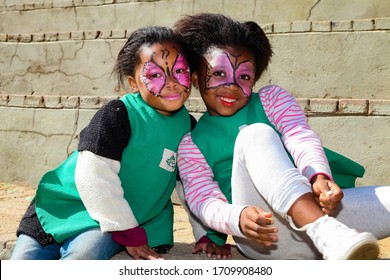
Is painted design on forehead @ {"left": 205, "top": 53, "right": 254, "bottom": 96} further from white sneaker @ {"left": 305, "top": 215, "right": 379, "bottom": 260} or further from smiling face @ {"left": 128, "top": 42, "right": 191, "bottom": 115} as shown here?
white sneaker @ {"left": 305, "top": 215, "right": 379, "bottom": 260}

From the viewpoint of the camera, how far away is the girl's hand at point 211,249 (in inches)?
95.0

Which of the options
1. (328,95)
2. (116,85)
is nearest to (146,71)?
(328,95)

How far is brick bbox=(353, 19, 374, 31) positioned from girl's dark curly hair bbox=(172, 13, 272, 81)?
5.18 ft

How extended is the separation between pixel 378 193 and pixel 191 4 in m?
3.16

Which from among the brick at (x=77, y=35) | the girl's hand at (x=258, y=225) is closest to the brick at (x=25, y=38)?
the brick at (x=77, y=35)

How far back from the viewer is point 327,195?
192cm

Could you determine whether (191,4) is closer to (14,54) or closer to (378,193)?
(14,54)

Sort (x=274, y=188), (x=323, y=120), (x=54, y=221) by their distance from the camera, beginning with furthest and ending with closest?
(x=323, y=120), (x=54, y=221), (x=274, y=188)

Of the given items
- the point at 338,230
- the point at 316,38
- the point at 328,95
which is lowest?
the point at 338,230

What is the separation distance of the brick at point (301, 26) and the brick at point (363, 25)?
0.31 metres

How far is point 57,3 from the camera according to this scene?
5762 mm

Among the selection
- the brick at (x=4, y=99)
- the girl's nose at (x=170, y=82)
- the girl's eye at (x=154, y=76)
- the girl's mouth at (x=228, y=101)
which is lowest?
the brick at (x=4, y=99)

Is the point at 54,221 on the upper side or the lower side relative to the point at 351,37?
lower

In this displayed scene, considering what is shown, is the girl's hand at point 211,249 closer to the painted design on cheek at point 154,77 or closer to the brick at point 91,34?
the painted design on cheek at point 154,77
